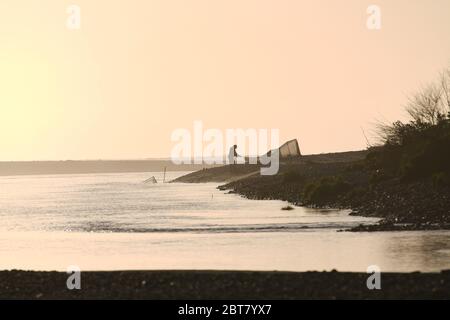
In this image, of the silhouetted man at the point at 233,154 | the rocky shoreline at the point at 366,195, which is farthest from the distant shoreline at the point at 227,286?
the silhouetted man at the point at 233,154

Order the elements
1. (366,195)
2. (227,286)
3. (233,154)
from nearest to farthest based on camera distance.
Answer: (227,286) < (366,195) < (233,154)

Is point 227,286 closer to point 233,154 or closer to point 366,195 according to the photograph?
point 366,195

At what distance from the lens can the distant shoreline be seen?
22219 mm

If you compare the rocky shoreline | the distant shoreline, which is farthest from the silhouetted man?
the distant shoreline

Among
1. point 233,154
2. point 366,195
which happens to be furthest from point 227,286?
point 233,154

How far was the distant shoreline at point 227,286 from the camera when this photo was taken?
2222 cm

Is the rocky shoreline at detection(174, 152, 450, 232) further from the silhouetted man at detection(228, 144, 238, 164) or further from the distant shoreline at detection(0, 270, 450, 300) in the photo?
the silhouetted man at detection(228, 144, 238, 164)

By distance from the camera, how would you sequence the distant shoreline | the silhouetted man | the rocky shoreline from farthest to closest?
the silhouetted man → the rocky shoreline → the distant shoreline

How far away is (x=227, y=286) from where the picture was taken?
23.7m

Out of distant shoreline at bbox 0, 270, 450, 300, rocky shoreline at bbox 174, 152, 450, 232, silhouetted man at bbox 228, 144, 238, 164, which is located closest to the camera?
distant shoreline at bbox 0, 270, 450, 300

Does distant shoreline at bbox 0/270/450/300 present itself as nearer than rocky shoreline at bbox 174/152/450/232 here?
Yes
